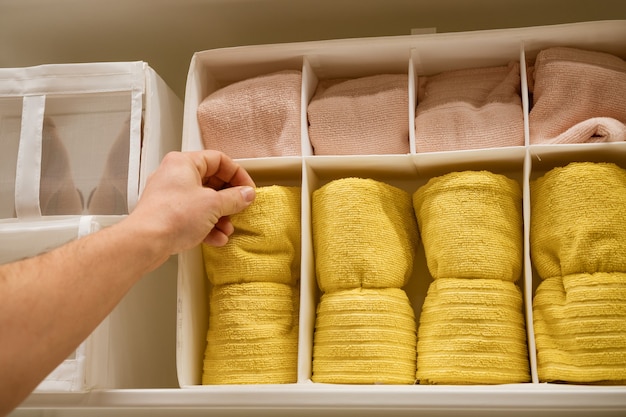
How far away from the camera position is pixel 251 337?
118 cm

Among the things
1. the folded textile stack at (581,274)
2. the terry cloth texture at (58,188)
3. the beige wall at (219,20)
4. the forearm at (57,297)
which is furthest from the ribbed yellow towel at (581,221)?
the terry cloth texture at (58,188)

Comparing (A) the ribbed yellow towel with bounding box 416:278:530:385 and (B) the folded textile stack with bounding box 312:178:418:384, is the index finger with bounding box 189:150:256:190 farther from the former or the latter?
(A) the ribbed yellow towel with bounding box 416:278:530:385

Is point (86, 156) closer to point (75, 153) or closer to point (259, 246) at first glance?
point (75, 153)

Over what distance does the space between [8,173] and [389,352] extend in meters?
0.77

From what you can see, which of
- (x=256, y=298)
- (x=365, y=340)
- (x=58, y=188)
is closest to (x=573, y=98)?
(x=365, y=340)

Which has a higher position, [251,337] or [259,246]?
[259,246]

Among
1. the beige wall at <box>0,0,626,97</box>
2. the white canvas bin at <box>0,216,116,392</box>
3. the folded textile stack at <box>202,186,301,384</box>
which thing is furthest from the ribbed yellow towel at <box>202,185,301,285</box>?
the beige wall at <box>0,0,626,97</box>

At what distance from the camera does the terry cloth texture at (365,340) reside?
1120mm

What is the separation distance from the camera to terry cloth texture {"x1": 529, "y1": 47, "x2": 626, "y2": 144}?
1.19m

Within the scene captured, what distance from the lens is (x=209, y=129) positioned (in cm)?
131

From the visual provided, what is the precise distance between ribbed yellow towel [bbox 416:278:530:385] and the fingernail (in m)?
0.36

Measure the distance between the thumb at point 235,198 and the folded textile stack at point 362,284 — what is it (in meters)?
0.14

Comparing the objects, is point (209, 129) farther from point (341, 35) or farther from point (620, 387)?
point (620, 387)

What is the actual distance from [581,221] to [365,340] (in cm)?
41
